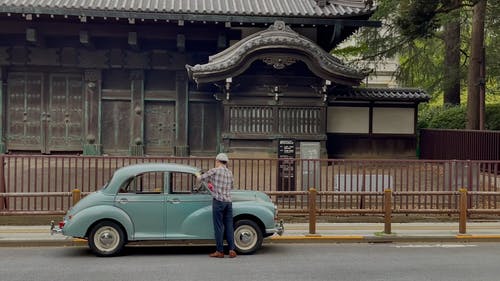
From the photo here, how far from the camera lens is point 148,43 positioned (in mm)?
18750

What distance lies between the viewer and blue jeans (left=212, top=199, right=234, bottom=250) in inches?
360

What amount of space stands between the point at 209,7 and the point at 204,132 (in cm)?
422

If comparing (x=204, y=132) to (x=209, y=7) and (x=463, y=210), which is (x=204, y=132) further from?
(x=463, y=210)

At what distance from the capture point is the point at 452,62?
99.5 ft

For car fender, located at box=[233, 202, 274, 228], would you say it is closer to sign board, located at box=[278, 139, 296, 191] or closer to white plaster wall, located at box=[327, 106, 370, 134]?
sign board, located at box=[278, 139, 296, 191]

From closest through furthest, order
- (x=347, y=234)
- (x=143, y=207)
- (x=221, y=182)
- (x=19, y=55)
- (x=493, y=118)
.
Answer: (x=221, y=182) < (x=143, y=207) < (x=347, y=234) < (x=19, y=55) < (x=493, y=118)

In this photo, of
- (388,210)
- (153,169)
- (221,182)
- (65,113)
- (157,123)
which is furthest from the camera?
(157,123)

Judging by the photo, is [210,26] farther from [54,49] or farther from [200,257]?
[200,257]

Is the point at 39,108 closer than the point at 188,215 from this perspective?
No

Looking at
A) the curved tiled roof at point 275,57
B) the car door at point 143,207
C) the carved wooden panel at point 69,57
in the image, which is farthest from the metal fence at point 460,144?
the carved wooden panel at point 69,57

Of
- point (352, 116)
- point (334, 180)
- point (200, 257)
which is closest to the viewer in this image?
point (200, 257)

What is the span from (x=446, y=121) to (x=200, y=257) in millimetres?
21069

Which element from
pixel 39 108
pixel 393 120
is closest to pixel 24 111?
pixel 39 108

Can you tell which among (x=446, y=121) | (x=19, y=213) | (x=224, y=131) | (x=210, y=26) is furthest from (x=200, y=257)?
(x=446, y=121)
